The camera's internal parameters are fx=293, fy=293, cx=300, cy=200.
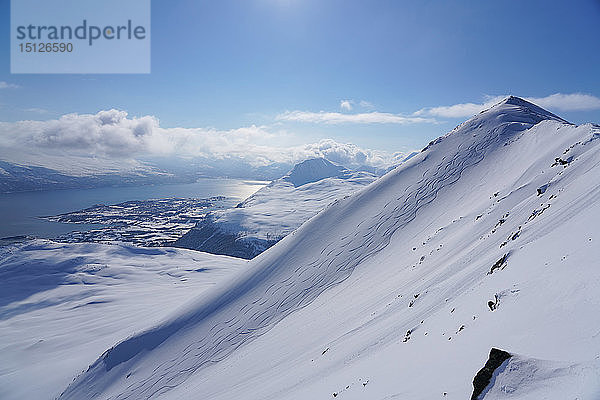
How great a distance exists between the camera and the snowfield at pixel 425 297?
7.23 metres

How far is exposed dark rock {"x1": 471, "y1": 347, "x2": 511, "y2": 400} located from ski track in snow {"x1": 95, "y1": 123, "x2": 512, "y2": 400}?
2190 cm

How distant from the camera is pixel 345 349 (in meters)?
14.6

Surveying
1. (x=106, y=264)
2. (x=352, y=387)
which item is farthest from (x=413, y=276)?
(x=106, y=264)

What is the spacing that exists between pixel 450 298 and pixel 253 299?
2228cm

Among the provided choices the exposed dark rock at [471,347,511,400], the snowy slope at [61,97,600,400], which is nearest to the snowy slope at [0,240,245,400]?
the snowy slope at [61,97,600,400]

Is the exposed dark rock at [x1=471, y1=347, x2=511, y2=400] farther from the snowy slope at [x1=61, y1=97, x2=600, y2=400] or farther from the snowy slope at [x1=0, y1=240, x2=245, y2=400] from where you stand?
the snowy slope at [x1=0, y1=240, x2=245, y2=400]

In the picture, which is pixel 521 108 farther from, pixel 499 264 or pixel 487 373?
pixel 487 373

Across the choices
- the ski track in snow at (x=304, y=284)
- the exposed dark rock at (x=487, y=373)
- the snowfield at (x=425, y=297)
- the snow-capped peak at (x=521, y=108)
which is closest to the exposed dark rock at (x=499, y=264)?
the snowfield at (x=425, y=297)

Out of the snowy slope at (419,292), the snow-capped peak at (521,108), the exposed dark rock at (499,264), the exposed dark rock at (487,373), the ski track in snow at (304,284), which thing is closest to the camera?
the exposed dark rock at (487,373)

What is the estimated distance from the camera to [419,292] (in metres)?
16.4

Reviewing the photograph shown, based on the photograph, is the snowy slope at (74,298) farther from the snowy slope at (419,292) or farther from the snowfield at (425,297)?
the snowy slope at (419,292)

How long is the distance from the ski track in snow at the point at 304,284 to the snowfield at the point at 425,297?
160 millimetres

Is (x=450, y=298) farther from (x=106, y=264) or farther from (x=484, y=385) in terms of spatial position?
(x=106, y=264)

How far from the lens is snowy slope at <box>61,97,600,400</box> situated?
778cm
